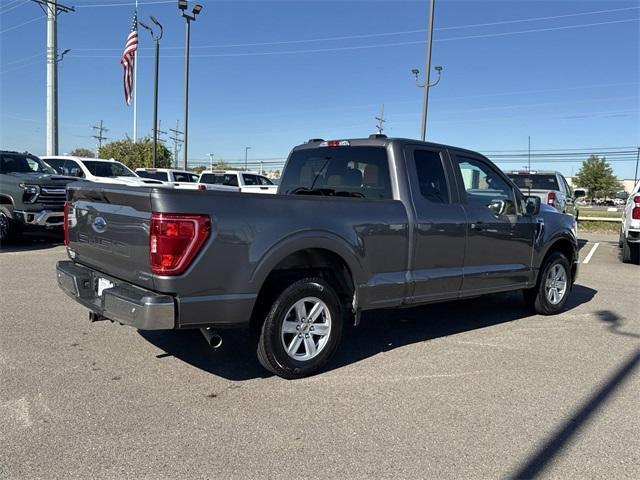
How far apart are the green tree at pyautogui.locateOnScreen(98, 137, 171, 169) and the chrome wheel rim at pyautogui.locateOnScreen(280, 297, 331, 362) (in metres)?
52.4

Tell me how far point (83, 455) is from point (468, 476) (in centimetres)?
212

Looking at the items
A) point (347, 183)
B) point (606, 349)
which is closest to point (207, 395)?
point (347, 183)

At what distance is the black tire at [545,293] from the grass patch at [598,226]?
15971mm

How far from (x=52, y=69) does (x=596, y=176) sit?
245 feet

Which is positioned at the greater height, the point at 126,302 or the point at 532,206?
the point at 532,206

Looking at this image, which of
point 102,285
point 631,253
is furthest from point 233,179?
point 102,285

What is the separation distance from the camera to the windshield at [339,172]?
17.0 ft

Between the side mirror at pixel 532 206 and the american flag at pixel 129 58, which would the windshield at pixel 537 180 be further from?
the american flag at pixel 129 58

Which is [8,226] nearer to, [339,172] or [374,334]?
[339,172]

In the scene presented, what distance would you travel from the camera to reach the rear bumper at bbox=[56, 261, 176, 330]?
11.8ft

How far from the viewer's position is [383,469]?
3.09 m

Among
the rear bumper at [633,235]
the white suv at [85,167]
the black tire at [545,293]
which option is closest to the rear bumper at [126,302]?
the black tire at [545,293]

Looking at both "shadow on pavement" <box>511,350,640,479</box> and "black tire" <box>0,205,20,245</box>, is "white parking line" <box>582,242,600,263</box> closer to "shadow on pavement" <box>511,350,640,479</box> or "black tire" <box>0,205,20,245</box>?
"shadow on pavement" <box>511,350,640,479</box>

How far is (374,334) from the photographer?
5.79 metres
